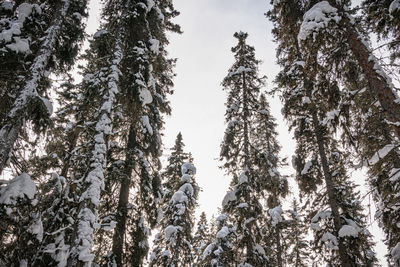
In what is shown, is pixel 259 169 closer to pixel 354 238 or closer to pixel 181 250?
pixel 354 238

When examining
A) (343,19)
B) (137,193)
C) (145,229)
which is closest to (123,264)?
(145,229)

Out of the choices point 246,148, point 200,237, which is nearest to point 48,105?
point 246,148

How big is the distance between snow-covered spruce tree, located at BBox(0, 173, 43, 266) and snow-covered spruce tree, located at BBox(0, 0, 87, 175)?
0.86 m

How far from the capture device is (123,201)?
959 cm

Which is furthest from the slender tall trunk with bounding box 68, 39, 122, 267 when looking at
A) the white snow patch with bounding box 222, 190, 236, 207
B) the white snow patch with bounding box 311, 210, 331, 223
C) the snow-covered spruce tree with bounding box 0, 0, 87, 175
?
the white snow patch with bounding box 311, 210, 331, 223

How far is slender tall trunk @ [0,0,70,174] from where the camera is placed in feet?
17.8

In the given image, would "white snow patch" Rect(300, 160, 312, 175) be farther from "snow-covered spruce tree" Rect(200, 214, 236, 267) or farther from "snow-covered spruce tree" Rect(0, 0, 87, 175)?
"snow-covered spruce tree" Rect(0, 0, 87, 175)

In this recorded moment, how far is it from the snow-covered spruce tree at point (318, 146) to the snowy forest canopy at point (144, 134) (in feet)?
0.16

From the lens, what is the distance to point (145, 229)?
31.5 feet

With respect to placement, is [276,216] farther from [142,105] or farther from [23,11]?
[23,11]

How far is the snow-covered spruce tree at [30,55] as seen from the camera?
577cm

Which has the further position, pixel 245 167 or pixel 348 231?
pixel 245 167

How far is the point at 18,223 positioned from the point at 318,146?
1056cm

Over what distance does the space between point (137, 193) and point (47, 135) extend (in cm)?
479
